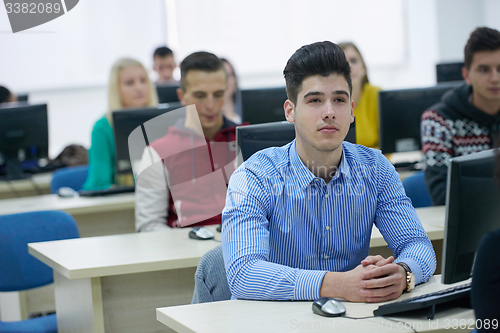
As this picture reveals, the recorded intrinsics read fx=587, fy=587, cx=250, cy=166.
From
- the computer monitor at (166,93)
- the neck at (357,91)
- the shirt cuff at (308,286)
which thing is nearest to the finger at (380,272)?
the shirt cuff at (308,286)

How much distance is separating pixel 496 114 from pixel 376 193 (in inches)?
48.7

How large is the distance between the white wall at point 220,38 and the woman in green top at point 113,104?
208 cm

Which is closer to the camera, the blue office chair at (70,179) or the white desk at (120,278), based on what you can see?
the white desk at (120,278)

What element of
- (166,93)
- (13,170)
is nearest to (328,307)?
(166,93)

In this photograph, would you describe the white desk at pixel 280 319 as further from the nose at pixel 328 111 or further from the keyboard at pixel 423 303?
the nose at pixel 328 111

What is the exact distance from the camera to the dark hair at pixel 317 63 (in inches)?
60.6

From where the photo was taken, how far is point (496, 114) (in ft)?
8.46

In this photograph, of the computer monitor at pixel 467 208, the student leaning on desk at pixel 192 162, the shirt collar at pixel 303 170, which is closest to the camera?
the computer monitor at pixel 467 208

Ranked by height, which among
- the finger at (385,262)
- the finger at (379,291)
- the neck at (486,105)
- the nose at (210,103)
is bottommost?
the finger at (379,291)

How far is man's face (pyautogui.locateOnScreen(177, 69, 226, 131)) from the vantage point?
8.28 ft

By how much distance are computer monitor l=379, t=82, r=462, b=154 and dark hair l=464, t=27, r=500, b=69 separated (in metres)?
0.70

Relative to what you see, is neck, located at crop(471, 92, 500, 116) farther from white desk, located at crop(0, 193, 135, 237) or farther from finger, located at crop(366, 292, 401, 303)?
white desk, located at crop(0, 193, 135, 237)

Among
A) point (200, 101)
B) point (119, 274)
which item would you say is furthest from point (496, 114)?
point (119, 274)

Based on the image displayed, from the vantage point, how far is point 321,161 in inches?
63.7
